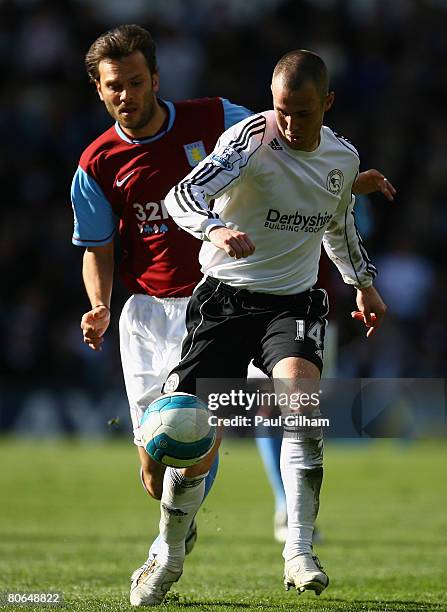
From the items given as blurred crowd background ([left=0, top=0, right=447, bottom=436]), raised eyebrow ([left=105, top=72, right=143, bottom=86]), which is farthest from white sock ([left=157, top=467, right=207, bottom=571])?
blurred crowd background ([left=0, top=0, right=447, bottom=436])

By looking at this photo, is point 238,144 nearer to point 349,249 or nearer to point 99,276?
point 349,249

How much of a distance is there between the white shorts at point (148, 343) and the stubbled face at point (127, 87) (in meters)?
0.98

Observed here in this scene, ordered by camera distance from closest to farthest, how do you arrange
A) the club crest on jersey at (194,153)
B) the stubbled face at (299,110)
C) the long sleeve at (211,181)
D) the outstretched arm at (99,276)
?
the long sleeve at (211,181), the stubbled face at (299,110), the outstretched arm at (99,276), the club crest on jersey at (194,153)

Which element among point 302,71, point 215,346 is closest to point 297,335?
point 215,346

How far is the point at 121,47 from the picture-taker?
19.6ft

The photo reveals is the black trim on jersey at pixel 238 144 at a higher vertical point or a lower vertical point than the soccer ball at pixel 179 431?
higher

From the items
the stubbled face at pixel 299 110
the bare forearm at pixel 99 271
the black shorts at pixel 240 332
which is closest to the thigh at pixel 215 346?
the black shorts at pixel 240 332

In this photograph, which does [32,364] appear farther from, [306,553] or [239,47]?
[306,553]

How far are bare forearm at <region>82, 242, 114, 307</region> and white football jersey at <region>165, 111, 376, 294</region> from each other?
86 centimetres

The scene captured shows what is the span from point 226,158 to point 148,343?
1614 millimetres

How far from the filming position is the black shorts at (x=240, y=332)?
211 inches

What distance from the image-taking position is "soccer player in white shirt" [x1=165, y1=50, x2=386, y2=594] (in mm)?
5078

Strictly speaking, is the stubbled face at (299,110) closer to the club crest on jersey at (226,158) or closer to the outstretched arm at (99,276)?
the club crest on jersey at (226,158)

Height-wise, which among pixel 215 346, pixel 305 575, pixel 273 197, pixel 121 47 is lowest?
pixel 305 575
